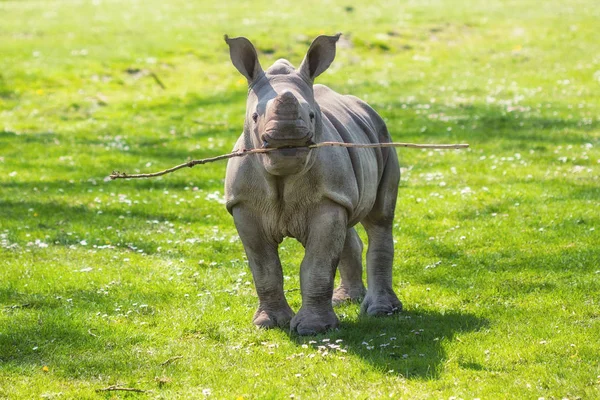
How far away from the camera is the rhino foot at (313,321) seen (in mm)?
8023

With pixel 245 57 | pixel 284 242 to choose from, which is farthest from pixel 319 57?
pixel 284 242

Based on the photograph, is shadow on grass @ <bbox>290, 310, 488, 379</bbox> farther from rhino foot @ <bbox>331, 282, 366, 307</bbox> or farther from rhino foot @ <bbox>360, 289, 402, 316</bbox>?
rhino foot @ <bbox>331, 282, 366, 307</bbox>

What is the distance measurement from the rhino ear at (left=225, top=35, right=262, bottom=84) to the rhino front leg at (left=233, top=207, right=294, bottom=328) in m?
1.26

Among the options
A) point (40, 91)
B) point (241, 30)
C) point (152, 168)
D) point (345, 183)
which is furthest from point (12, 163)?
point (241, 30)

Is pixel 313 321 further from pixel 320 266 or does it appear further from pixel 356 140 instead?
pixel 356 140

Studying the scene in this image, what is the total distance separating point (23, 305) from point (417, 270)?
4376mm

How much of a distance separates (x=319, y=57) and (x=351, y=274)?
8.29 feet

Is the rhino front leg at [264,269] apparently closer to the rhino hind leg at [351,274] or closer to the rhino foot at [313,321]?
the rhino foot at [313,321]

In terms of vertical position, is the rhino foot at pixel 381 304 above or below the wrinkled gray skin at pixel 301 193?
below

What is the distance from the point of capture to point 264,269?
27.7 feet

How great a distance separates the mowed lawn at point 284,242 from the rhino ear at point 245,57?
2.39 m

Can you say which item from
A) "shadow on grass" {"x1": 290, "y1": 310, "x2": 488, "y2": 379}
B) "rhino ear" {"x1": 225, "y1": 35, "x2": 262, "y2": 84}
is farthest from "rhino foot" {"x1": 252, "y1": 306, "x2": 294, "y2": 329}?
"rhino ear" {"x1": 225, "y1": 35, "x2": 262, "y2": 84}

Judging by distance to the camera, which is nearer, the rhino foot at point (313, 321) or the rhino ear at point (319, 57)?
the rhino foot at point (313, 321)

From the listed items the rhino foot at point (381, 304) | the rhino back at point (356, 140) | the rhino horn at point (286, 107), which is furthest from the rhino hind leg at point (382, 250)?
the rhino horn at point (286, 107)
